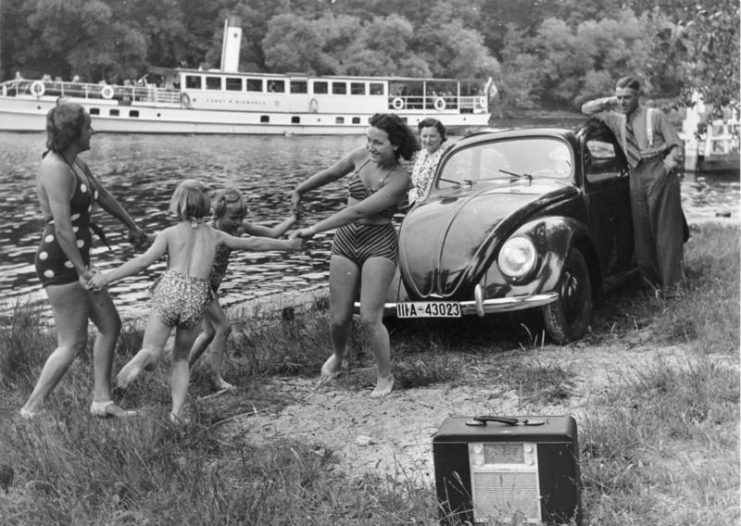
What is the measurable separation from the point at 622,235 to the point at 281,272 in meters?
6.72

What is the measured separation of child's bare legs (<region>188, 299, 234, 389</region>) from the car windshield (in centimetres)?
286

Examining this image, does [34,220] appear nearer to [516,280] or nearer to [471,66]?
[516,280]

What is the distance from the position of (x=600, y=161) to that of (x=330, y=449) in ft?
15.6

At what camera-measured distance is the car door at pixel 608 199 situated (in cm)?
771

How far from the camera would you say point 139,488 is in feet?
13.0

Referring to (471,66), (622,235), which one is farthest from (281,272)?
(471,66)

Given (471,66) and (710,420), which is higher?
(471,66)

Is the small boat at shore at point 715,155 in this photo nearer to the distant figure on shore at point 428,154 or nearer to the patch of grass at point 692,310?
the patch of grass at point 692,310

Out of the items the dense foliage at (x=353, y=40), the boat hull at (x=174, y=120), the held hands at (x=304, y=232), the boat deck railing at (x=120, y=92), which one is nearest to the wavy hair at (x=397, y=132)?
the held hands at (x=304, y=232)

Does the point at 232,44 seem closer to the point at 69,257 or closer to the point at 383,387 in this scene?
the point at 383,387

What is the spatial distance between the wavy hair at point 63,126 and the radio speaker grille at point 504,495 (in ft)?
9.96

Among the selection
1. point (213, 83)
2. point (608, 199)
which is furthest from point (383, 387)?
point (213, 83)

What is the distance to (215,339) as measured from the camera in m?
5.79

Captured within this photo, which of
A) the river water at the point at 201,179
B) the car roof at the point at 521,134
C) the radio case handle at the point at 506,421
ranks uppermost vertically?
the car roof at the point at 521,134
